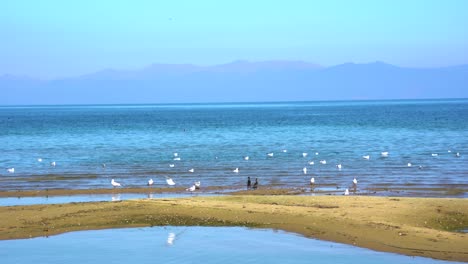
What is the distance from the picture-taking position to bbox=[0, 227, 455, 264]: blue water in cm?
1549

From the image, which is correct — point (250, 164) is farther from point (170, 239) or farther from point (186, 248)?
point (186, 248)

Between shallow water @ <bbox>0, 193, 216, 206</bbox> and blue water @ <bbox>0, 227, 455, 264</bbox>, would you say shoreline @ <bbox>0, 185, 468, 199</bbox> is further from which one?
blue water @ <bbox>0, 227, 455, 264</bbox>

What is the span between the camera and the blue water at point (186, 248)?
15.5m

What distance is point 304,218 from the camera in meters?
19.6

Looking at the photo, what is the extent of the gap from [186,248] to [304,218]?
4.33 meters

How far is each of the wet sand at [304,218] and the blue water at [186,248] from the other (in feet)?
2.17

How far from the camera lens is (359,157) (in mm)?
46844

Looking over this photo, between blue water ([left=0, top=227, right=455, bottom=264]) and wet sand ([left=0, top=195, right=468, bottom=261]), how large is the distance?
66cm

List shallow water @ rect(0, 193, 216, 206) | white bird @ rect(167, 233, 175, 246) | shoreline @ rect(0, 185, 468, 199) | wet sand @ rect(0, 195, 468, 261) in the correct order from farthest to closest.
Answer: shoreline @ rect(0, 185, 468, 199)
shallow water @ rect(0, 193, 216, 206)
white bird @ rect(167, 233, 175, 246)
wet sand @ rect(0, 195, 468, 261)

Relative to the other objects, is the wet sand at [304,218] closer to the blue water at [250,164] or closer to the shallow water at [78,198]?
the shallow water at [78,198]

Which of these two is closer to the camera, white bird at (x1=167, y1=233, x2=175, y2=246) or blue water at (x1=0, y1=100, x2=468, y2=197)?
white bird at (x1=167, y1=233, x2=175, y2=246)

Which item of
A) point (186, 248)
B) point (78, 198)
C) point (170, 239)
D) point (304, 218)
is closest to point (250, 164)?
point (78, 198)

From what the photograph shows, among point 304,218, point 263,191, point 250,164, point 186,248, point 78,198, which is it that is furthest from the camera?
point 250,164

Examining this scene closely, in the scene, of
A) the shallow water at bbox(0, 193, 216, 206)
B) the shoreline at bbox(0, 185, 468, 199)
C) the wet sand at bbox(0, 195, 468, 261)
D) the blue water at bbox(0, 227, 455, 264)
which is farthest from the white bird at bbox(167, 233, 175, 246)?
the shoreline at bbox(0, 185, 468, 199)
